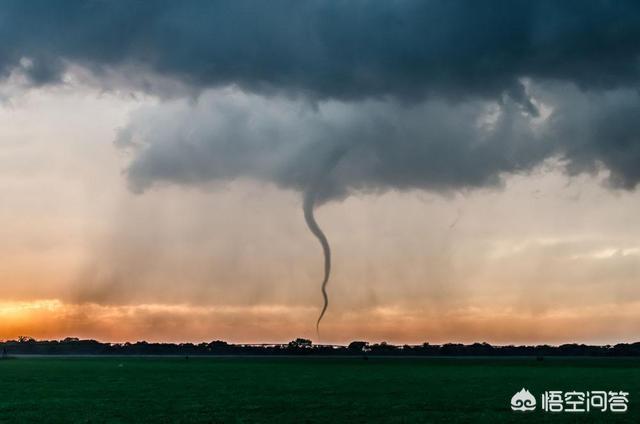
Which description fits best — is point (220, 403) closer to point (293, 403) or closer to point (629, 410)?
point (293, 403)

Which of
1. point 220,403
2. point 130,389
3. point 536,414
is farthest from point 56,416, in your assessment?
point 536,414

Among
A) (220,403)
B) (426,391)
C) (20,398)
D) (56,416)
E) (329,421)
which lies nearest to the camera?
(329,421)

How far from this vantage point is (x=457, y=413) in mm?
45812

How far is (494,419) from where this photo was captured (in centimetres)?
4288

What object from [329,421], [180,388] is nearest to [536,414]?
[329,421]

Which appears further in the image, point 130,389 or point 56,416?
point 130,389

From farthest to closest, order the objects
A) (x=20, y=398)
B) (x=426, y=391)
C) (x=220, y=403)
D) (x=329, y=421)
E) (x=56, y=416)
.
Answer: (x=426, y=391)
(x=20, y=398)
(x=220, y=403)
(x=56, y=416)
(x=329, y=421)

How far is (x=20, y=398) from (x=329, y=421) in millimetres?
28739

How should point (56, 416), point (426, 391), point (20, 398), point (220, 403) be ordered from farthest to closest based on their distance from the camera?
point (426, 391)
point (20, 398)
point (220, 403)
point (56, 416)

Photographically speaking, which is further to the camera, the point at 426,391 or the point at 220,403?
the point at 426,391

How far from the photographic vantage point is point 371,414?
148ft

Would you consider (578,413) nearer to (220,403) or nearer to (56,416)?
(220,403)

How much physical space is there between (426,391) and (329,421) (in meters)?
25.3

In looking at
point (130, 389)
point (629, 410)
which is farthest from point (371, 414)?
point (130, 389)
